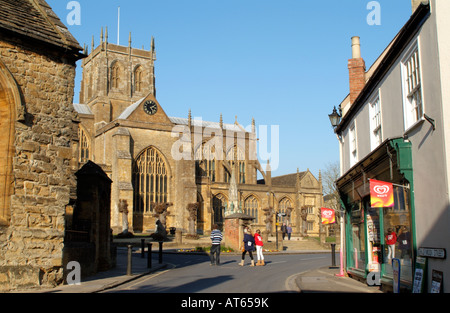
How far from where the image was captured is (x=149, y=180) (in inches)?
2151

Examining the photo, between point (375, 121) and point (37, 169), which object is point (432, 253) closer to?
point (375, 121)

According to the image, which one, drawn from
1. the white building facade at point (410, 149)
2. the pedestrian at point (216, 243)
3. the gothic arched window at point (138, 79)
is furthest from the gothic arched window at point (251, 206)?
the white building facade at point (410, 149)

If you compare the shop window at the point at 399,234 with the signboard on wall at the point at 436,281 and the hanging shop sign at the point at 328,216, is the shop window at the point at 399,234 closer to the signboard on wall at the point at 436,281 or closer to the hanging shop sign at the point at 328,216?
the signboard on wall at the point at 436,281

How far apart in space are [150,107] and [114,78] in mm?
14217

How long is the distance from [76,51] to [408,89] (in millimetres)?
8643

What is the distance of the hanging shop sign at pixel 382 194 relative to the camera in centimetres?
1030

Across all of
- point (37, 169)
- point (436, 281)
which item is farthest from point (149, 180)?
point (436, 281)

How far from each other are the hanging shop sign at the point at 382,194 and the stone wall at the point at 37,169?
25.1ft

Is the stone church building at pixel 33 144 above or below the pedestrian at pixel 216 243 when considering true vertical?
above

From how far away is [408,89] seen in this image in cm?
1063

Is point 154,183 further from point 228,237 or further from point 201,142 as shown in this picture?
point 228,237

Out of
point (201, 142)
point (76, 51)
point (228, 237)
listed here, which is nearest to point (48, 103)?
point (76, 51)

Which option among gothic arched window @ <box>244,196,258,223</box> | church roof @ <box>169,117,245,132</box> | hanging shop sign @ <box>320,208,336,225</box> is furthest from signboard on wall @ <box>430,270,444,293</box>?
church roof @ <box>169,117,245,132</box>

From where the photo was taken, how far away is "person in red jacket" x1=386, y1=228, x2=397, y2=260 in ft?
38.1
